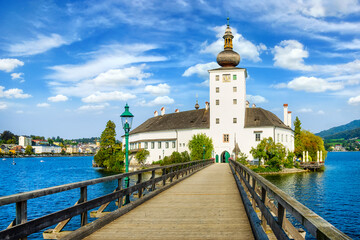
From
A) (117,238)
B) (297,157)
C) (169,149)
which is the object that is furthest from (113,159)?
(117,238)

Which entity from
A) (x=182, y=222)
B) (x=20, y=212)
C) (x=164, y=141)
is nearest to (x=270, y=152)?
(x=164, y=141)

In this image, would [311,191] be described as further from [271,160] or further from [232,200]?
[232,200]

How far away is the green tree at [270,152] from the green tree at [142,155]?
2248 centimetres

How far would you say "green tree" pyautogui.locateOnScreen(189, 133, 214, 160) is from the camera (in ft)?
205

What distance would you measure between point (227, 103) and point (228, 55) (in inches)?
348

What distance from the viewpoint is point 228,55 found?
6378 centimetres

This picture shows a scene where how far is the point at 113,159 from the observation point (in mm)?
76688

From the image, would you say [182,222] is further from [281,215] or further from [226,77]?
[226,77]

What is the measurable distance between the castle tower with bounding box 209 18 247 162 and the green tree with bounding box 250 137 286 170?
461 centimetres

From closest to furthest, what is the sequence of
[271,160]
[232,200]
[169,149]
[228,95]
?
[232,200]
[271,160]
[228,95]
[169,149]

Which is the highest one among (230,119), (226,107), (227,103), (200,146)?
(227,103)

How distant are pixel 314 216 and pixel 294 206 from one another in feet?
1.82

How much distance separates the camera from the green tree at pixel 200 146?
62.4m

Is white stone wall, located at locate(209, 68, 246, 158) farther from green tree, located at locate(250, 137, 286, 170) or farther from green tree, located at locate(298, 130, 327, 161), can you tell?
green tree, located at locate(298, 130, 327, 161)
